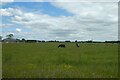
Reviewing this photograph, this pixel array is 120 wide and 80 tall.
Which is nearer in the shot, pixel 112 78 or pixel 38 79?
pixel 38 79

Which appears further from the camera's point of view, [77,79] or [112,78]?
[112,78]

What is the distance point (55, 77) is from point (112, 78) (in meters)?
3.07

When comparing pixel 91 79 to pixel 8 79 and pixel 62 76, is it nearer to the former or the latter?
pixel 62 76

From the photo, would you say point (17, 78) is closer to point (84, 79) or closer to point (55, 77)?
point (55, 77)

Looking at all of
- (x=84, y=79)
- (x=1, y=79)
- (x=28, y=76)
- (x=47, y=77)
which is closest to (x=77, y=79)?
(x=84, y=79)

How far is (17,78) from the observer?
1460cm

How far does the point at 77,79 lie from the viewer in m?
14.2

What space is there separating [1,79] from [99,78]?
193 inches

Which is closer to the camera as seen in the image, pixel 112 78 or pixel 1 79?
pixel 1 79

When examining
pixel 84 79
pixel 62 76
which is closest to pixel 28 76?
pixel 62 76

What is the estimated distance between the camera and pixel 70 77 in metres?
14.6

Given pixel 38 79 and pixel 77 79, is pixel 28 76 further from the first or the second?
pixel 77 79

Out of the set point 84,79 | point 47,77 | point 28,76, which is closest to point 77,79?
point 84,79

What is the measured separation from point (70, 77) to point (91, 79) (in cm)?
106
